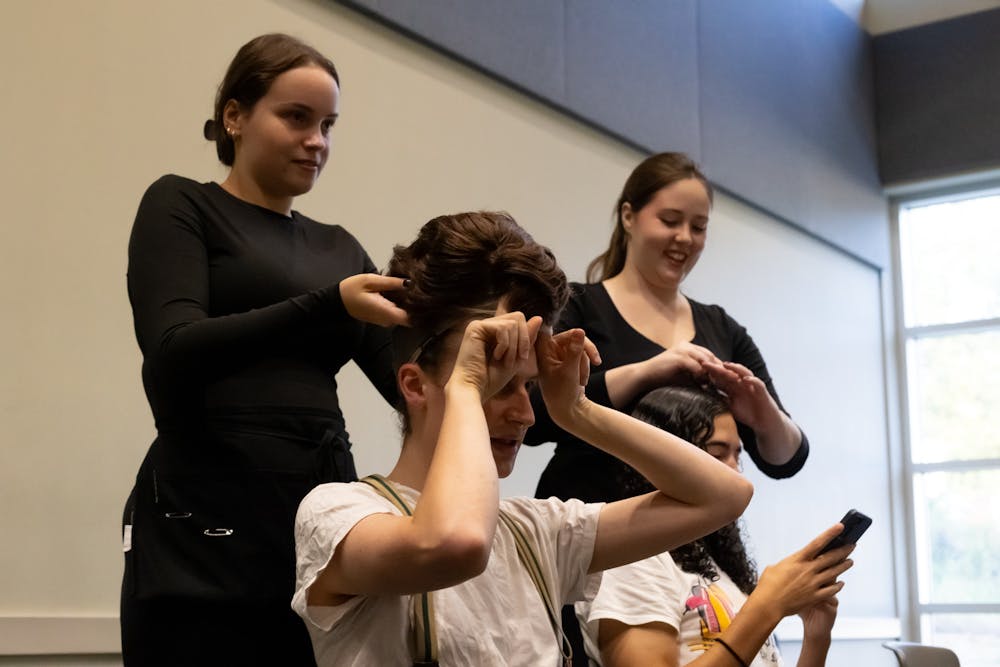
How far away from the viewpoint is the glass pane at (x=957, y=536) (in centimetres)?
708

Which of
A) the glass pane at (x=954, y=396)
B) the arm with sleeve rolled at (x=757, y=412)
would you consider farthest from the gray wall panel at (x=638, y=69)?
the glass pane at (x=954, y=396)

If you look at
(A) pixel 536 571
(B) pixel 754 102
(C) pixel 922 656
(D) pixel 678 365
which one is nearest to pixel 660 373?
(D) pixel 678 365

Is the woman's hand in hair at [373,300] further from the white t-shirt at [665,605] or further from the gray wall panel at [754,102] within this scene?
the gray wall panel at [754,102]

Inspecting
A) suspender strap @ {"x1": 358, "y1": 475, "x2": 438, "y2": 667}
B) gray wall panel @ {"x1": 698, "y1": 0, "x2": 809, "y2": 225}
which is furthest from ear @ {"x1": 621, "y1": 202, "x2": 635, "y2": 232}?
gray wall panel @ {"x1": 698, "y1": 0, "x2": 809, "y2": 225}

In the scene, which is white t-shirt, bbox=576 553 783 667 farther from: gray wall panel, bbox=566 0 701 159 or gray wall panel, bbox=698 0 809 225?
gray wall panel, bbox=698 0 809 225

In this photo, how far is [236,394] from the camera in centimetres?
175

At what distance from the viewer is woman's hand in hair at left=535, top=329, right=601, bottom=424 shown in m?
1.59

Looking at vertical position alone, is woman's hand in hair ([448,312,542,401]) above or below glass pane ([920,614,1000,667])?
above

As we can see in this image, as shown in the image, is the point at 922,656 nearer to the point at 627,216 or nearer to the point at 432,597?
the point at 627,216

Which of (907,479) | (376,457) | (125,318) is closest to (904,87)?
(907,479)

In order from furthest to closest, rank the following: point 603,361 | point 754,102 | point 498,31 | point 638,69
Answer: point 754,102
point 638,69
point 498,31
point 603,361

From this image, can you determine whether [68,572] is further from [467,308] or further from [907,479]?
[907,479]

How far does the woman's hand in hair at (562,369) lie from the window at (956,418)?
242 inches

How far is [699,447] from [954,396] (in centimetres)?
575
